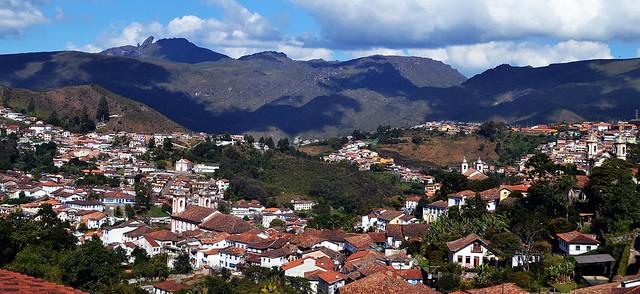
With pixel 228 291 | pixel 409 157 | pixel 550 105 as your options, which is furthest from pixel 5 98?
pixel 550 105

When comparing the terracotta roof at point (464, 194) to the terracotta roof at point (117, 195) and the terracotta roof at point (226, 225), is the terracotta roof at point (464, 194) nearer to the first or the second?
the terracotta roof at point (226, 225)

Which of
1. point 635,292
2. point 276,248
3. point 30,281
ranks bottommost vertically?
point 276,248

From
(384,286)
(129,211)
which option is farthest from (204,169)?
(384,286)

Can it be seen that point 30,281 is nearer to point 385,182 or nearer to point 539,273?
point 539,273

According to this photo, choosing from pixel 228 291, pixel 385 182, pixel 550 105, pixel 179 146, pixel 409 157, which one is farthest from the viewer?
pixel 550 105

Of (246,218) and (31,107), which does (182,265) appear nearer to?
(246,218)

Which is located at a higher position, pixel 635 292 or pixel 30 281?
pixel 30 281

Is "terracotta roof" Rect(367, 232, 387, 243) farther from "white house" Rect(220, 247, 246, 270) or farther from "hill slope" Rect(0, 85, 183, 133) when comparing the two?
"hill slope" Rect(0, 85, 183, 133)
